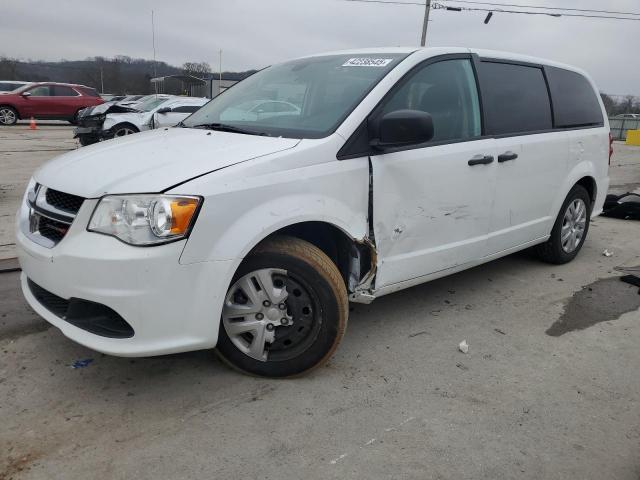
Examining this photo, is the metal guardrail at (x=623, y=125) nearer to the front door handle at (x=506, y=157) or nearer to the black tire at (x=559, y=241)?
the black tire at (x=559, y=241)

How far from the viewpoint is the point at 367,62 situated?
3346 mm

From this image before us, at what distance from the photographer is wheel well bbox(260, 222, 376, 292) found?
2.94 metres

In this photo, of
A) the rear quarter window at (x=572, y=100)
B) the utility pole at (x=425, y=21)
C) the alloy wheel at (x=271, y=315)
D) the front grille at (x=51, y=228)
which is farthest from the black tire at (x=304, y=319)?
the utility pole at (x=425, y=21)

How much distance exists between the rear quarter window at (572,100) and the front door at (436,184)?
119cm

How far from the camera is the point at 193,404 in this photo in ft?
8.52

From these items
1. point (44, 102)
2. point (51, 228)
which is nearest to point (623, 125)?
point (44, 102)

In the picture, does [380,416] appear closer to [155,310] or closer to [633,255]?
[155,310]

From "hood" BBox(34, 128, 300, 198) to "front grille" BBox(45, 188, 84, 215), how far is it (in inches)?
1.2

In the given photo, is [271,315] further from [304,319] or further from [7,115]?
[7,115]

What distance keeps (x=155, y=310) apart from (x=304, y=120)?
4.48 ft

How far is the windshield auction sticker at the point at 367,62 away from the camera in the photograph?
3268mm

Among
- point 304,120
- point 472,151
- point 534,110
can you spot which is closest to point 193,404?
point 304,120

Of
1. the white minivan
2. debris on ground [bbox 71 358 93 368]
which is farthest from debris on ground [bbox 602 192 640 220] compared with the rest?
debris on ground [bbox 71 358 93 368]

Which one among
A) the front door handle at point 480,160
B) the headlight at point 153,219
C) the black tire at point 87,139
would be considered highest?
the front door handle at point 480,160
